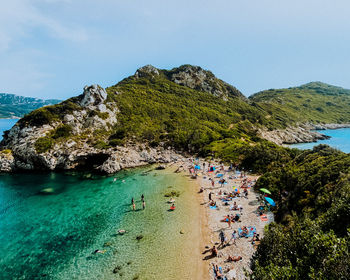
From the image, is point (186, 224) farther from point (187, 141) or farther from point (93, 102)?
point (93, 102)

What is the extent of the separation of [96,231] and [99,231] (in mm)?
462

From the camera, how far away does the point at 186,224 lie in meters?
25.5

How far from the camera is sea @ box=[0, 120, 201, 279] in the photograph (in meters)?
18.8

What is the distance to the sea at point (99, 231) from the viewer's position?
1881cm

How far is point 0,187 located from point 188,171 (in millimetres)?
47351

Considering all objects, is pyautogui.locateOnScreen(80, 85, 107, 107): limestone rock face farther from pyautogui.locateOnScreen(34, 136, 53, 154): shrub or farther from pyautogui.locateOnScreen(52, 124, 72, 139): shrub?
pyautogui.locateOnScreen(34, 136, 53, 154): shrub

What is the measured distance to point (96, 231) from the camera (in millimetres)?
25328

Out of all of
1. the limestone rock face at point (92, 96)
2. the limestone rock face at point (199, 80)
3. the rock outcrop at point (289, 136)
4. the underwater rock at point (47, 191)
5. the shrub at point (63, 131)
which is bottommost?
the underwater rock at point (47, 191)

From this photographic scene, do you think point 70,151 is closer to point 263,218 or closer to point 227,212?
point 227,212

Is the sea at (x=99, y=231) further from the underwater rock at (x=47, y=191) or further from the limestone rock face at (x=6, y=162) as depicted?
the limestone rock face at (x=6, y=162)

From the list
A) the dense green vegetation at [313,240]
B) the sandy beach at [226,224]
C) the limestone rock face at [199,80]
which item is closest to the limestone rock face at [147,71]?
the limestone rock face at [199,80]

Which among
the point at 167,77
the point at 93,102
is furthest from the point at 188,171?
the point at 167,77

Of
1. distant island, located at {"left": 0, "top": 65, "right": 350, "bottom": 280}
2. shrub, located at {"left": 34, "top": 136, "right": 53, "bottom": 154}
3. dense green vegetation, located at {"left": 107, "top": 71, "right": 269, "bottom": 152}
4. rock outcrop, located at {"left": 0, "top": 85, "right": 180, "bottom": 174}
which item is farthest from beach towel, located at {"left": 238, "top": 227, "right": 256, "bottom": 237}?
shrub, located at {"left": 34, "top": 136, "right": 53, "bottom": 154}

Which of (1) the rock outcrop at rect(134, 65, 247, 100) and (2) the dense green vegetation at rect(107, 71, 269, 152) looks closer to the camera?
(2) the dense green vegetation at rect(107, 71, 269, 152)
